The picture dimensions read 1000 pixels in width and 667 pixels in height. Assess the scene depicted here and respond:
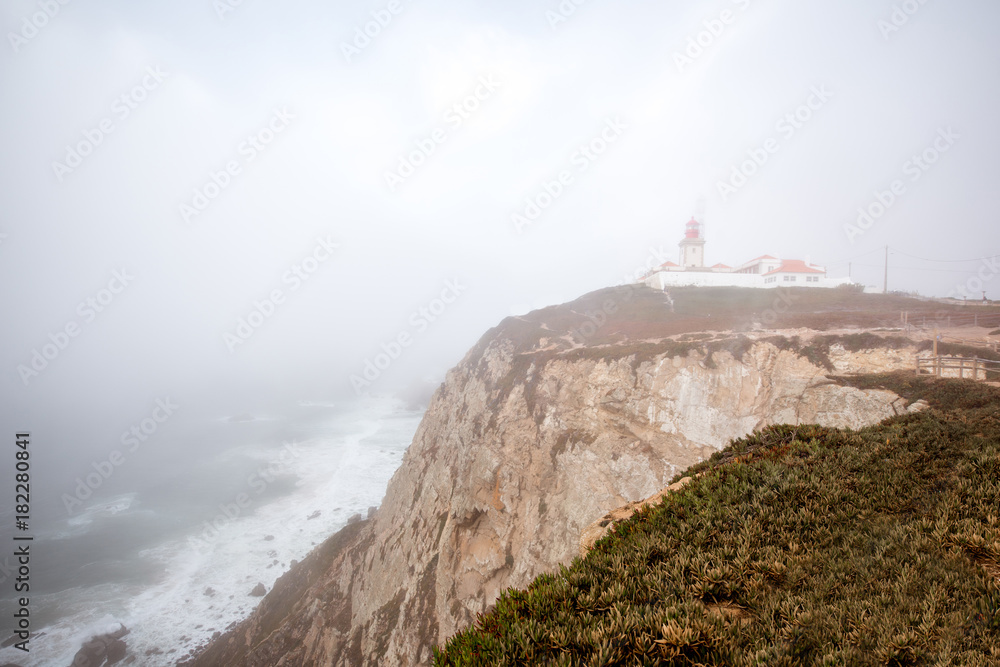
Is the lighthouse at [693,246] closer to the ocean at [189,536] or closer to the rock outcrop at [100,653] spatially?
the ocean at [189,536]

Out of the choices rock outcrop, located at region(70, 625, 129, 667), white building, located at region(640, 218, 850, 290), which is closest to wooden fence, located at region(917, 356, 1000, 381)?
white building, located at region(640, 218, 850, 290)

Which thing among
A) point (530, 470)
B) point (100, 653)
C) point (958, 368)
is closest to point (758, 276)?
point (958, 368)

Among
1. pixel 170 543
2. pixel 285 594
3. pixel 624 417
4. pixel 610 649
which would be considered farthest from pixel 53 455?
pixel 610 649

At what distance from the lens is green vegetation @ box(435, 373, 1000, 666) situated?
446 cm

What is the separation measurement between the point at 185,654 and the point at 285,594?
728 centimetres

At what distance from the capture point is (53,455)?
7444cm

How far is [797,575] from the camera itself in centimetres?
571

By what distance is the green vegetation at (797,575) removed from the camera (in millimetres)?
4457

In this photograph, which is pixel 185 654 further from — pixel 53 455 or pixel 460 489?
pixel 53 455

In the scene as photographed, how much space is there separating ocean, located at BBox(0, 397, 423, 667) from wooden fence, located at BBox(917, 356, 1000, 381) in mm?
51896

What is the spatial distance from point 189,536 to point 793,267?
82421 mm

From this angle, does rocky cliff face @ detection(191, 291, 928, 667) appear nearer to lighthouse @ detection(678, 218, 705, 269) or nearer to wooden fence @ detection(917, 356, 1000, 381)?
wooden fence @ detection(917, 356, 1000, 381)

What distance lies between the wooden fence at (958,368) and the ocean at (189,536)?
5190 centimetres

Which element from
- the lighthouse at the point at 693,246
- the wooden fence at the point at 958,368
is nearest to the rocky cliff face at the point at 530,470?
the wooden fence at the point at 958,368
